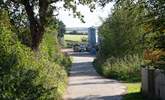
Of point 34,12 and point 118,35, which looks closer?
point 34,12

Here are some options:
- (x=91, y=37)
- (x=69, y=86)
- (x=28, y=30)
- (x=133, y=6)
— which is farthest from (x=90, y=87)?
(x=91, y=37)

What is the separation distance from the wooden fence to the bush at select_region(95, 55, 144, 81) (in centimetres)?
1000

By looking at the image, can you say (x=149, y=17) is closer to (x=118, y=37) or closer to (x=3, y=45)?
(x=3, y=45)

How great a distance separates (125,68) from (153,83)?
1424 centimetres

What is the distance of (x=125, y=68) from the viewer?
33531 mm

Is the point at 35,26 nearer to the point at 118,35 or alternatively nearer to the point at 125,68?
the point at 125,68

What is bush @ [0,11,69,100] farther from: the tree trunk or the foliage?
the foliage

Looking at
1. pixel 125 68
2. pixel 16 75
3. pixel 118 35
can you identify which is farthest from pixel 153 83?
pixel 118 35

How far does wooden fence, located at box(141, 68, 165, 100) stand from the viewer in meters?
17.9

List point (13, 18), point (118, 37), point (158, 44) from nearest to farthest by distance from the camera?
1. point (158, 44)
2. point (13, 18)
3. point (118, 37)

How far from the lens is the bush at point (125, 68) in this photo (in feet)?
106

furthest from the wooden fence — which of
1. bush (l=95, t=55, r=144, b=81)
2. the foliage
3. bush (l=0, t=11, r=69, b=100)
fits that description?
the foliage

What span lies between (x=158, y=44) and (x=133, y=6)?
1.96 metres

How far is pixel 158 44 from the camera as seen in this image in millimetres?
12594
